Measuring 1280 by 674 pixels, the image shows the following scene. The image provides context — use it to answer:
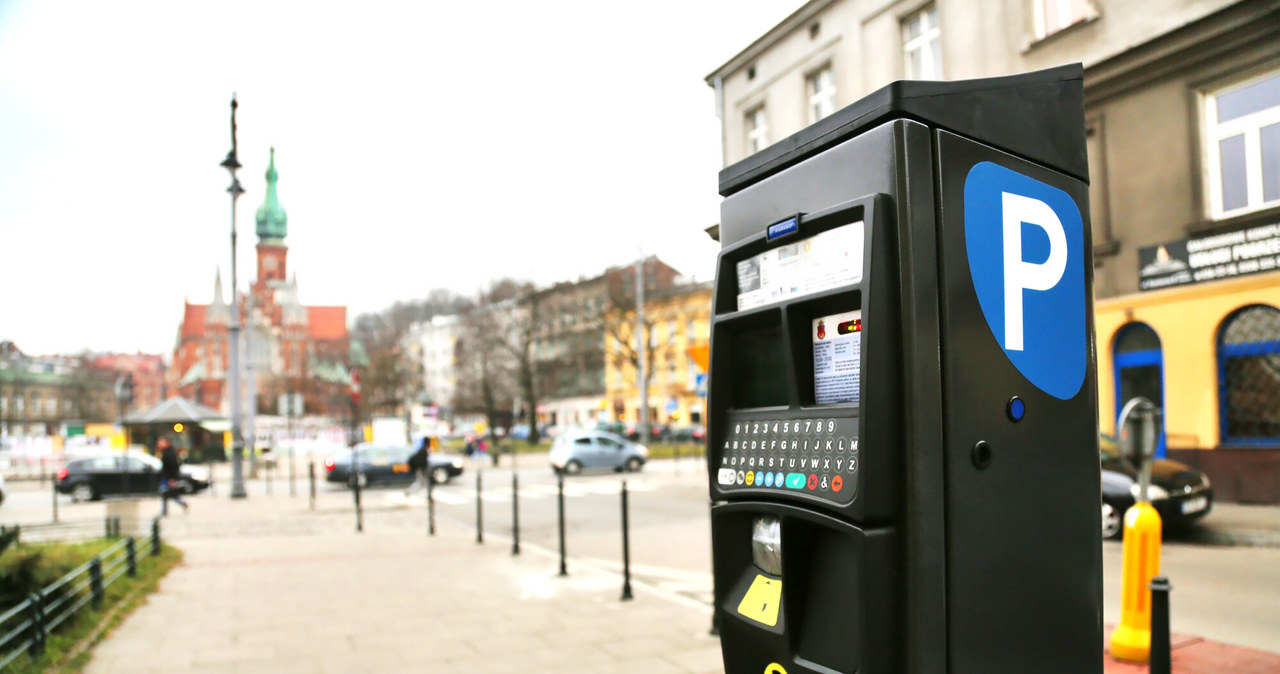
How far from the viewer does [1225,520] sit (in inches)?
271

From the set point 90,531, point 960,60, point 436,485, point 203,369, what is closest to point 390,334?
point 203,369

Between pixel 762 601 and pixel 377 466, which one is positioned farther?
pixel 377 466

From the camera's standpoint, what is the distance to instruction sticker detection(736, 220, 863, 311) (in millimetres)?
2109

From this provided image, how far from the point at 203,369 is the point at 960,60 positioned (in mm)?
113467

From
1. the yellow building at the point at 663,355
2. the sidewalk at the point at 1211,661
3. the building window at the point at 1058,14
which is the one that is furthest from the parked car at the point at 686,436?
the building window at the point at 1058,14

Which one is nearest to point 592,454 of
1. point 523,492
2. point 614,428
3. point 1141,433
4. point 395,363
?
point 523,492

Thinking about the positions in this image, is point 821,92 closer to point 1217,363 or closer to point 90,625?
point 1217,363

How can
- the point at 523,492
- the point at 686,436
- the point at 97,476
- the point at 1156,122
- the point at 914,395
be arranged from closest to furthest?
the point at 914,395 < the point at 1156,122 < the point at 523,492 < the point at 97,476 < the point at 686,436

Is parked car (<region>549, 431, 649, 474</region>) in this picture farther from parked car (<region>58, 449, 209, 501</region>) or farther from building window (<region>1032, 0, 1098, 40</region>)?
building window (<region>1032, 0, 1098, 40</region>)

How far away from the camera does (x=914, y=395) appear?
1983 millimetres

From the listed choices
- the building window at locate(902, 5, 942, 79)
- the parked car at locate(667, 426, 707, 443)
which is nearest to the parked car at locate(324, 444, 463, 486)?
the building window at locate(902, 5, 942, 79)

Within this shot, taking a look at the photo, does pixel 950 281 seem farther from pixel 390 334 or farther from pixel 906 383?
pixel 390 334

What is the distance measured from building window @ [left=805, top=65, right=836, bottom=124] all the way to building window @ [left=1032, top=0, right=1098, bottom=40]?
791mm

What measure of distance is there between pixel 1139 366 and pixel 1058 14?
4363 mm
